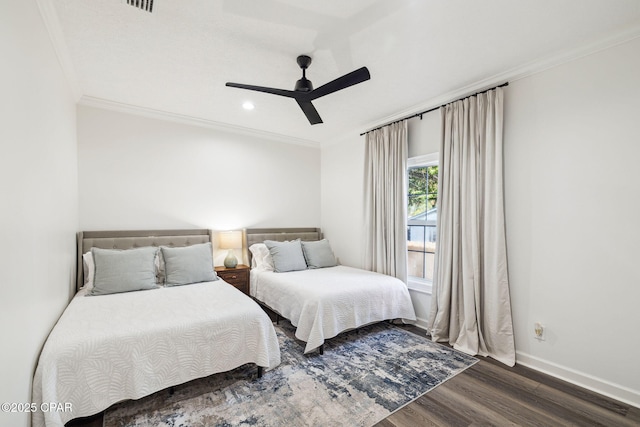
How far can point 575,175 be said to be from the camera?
7.55ft

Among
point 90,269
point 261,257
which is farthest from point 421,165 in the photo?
point 90,269

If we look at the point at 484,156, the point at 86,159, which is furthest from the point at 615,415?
the point at 86,159

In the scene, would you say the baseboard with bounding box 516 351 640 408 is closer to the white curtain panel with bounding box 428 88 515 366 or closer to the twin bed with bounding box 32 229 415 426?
the white curtain panel with bounding box 428 88 515 366

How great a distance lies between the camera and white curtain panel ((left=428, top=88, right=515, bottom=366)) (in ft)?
8.66

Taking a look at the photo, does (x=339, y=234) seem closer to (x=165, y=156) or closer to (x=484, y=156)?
(x=484, y=156)

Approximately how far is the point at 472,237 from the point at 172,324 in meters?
2.77

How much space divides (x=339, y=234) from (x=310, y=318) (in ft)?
7.05

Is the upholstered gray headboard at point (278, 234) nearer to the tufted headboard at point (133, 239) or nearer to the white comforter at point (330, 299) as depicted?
the tufted headboard at point (133, 239)

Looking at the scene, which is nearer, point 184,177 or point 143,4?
point 143,4

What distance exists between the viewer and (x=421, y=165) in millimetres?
3553

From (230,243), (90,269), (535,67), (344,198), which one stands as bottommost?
(90,269)

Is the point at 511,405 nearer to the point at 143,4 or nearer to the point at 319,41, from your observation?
the point at 319,41

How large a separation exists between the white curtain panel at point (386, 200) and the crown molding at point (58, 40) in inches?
130

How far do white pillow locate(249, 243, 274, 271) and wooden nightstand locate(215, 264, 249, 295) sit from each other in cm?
18
